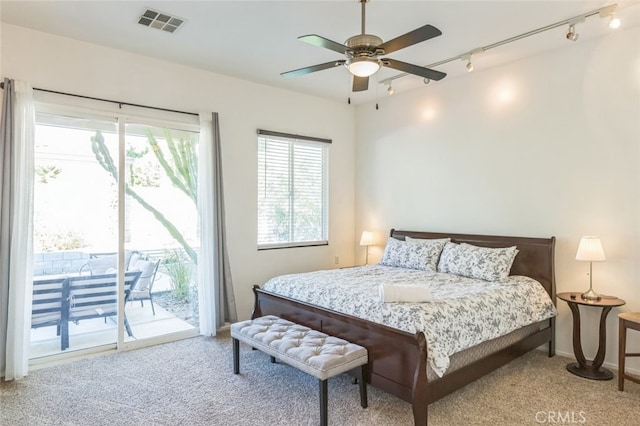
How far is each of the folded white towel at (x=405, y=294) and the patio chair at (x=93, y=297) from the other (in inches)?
109

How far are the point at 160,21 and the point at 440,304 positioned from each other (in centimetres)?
331

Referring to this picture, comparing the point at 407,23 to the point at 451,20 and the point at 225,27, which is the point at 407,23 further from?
the point at 225,27

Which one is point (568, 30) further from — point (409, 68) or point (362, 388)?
point (362, 388)

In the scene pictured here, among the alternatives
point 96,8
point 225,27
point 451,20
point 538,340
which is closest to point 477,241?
point 538,340

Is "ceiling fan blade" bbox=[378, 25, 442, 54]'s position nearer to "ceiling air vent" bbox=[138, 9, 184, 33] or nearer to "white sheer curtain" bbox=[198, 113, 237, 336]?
"ceiling air vent" bbox=[138, 9, 184, 33]

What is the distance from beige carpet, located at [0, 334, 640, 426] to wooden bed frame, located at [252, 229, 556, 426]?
187 millimetres

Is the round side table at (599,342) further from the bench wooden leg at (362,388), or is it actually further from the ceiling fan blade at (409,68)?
the ceiling fan blade at (409,68)

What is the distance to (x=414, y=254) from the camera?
4.71 meters

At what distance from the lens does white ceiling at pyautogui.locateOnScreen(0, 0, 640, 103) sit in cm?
312

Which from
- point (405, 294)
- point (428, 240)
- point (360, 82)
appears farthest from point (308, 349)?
point (428, 240)

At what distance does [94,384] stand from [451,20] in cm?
430

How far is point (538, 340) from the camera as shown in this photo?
3.75m

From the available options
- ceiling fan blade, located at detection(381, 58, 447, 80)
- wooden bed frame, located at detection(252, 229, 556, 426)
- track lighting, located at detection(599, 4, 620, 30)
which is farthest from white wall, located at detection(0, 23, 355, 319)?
track lighting, located at detection(599, 4, 620, 30)

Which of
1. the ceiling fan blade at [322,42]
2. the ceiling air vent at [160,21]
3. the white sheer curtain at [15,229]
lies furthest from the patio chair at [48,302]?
the ceiling fan blade at [322,42]
